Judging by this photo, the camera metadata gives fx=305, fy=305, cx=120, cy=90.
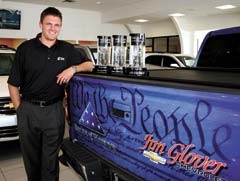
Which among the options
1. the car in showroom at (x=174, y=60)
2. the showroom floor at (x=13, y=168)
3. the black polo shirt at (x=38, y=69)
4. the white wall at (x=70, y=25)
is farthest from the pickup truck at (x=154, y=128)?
the white wall at (x=70, y=25)

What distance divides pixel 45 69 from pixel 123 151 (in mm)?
1239

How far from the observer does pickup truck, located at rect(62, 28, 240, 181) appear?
1131 mm

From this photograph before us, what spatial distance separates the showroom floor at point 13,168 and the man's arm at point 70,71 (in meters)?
1.13

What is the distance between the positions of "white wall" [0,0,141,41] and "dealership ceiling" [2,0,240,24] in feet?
1.54

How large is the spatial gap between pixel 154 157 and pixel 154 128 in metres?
0.14

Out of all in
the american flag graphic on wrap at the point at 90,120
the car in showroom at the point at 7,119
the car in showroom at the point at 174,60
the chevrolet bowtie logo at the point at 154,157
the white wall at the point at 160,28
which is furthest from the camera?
the white wall at the point at 160,28

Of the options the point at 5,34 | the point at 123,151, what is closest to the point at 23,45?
the point at 123,151

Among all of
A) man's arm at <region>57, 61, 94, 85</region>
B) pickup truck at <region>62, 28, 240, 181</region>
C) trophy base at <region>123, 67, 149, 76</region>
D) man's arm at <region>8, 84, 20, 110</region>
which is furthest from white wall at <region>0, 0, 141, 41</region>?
trophy base at <region>123, 67, 149, 76</region>

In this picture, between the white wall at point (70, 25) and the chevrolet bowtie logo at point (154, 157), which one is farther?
the white wall at point (70, 25)

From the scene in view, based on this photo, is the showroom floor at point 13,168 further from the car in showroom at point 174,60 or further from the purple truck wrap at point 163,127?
the car in showroom at point 174,60

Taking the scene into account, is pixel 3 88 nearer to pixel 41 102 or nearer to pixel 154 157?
pixel 41 102

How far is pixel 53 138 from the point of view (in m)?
2.73

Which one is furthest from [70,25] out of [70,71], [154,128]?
[154,128]

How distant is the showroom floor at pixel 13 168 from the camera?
11.5ft
